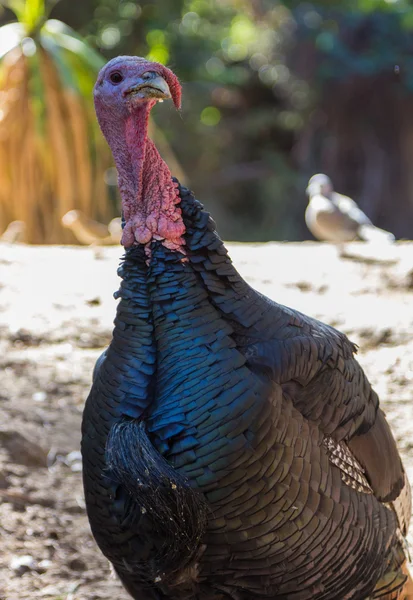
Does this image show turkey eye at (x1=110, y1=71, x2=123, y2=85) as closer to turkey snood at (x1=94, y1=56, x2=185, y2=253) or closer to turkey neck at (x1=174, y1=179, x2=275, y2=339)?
turkey snood at (x1=94, y1=56, x2=185, y2=253)

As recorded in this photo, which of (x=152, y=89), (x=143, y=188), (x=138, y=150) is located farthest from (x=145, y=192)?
(x=152, y=89)

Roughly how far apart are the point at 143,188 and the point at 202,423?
690mm

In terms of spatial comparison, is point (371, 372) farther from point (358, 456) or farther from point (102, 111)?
point (102, 111)

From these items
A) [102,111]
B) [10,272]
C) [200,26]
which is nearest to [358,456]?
[102,111]

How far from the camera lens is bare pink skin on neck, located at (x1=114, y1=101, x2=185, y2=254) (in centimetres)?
232

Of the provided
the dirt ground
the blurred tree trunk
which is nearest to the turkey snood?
the dirt ground

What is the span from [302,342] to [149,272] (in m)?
0.48

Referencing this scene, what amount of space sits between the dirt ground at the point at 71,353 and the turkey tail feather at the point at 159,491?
971 millimetres

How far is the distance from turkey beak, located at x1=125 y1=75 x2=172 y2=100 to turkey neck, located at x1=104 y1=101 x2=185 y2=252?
0.05 metres

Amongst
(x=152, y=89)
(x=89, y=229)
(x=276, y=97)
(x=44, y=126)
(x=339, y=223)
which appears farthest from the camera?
(x=276, y=97)

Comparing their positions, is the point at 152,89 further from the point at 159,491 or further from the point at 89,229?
the point at 89,229

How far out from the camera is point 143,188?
2.37 m

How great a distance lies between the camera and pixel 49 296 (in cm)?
562

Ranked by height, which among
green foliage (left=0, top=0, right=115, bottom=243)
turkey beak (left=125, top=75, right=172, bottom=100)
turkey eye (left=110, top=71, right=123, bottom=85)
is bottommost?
turkey beak (left=125, top=75, right=172, bottom=100)
